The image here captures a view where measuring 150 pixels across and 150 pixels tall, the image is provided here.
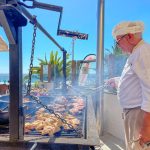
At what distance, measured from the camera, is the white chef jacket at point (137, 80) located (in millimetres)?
1723

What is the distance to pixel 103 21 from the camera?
4.73 meters

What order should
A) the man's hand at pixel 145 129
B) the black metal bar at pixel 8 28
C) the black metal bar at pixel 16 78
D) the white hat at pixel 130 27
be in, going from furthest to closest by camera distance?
the white hat at pixel 130 27 → the man's hand at pixel 145 129 → the black metal bar at pixel 16 78 → the black metal bar at pixel 8 28

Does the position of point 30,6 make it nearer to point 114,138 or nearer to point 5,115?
point 5,115

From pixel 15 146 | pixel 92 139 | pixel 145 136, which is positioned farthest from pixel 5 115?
pixel 145 136

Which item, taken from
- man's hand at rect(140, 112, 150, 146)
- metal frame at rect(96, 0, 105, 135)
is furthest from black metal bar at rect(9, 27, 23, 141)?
metal frame at rect(96, 0, 105, 135)

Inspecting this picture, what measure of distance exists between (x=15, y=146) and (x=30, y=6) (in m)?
0.97

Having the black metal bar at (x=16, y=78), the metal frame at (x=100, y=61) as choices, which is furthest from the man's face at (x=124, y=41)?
the metal frame at (x=100, y=61)

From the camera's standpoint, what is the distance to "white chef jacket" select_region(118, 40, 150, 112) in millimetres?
1723

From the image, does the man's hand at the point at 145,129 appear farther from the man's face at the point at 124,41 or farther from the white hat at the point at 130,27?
the white hat at the point at 130,27

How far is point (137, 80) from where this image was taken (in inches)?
75.7

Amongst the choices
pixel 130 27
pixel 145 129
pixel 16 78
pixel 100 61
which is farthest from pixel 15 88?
pixel 100 61

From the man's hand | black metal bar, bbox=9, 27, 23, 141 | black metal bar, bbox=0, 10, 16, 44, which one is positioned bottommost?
the man's hand

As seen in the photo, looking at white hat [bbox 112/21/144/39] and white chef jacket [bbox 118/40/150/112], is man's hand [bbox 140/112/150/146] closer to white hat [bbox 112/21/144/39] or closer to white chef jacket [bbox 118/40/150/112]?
white chef jacket [bbox 118/40/150/112]

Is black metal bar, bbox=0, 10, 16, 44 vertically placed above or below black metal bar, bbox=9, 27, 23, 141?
above
